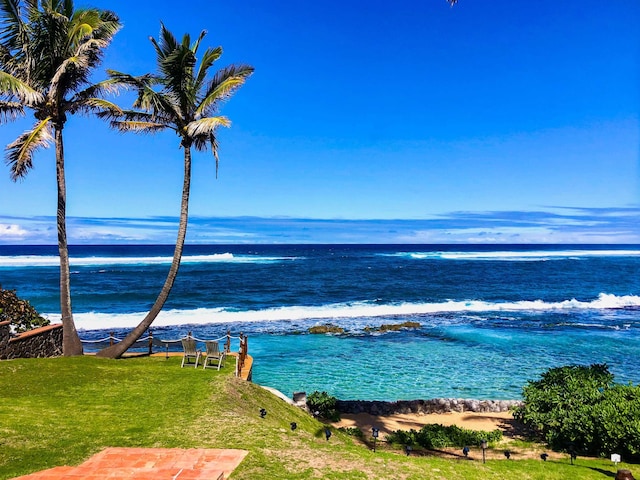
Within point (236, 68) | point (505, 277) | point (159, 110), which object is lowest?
point (505, 277)

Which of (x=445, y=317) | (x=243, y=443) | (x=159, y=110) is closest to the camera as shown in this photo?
(x=243, y=443)

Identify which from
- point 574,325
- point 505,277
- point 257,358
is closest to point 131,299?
point 257,358

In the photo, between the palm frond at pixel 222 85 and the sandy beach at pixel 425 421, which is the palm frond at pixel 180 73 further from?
the sandy beach at pixel 425 421

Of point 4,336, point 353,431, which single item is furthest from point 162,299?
point 353,431

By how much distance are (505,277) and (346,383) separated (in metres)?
61.0

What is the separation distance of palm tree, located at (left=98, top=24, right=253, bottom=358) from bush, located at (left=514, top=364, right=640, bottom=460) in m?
11.8

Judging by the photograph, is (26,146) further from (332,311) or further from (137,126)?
(332,311)

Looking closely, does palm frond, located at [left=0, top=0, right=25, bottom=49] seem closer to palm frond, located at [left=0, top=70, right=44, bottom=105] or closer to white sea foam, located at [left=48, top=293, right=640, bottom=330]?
palm frond, located at [left=0, top=70, right=44, bottom=105]

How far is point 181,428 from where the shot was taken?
848cm

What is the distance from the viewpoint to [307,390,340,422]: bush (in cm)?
1496

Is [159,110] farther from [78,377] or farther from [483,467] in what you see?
[483,467]

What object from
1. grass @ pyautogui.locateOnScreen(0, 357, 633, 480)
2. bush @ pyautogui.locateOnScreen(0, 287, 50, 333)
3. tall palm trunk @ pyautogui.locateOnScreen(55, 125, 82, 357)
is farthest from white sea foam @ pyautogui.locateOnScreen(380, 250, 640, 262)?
grass @ pyautogui.locateOnScreen(0, 357, 633, 480)

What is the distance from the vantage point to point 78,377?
11.6 metres

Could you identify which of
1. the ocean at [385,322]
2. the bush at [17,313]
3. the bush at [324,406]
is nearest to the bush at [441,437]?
the bush at [324,406]
